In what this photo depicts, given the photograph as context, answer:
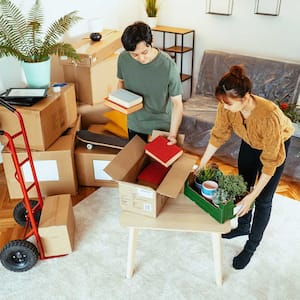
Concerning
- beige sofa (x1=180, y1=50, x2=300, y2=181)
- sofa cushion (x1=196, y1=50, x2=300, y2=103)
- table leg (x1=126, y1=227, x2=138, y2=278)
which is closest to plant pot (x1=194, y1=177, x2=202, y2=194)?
table leg (x1=126, y1=227, x2=138, y2=278)

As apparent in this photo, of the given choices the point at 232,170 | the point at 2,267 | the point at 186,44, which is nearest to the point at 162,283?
the point at 2,267

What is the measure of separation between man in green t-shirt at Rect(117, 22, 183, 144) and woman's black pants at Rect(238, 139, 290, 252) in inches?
15.1

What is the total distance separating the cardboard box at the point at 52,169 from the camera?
2.55 m

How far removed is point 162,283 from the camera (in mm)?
2033

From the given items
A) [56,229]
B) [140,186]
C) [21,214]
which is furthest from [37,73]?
[140,186]

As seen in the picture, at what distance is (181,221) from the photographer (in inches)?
70.9

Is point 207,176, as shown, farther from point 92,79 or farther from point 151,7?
point 151,7

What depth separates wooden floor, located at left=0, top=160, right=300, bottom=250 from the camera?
2.39 meters

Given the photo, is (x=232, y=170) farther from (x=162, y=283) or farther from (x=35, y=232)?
(x=35, y=232)

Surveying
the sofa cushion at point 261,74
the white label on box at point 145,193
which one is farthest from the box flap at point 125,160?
the sofa cushion at point 261,74

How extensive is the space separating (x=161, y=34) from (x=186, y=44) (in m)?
0.31

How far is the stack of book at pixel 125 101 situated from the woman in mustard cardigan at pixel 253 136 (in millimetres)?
458

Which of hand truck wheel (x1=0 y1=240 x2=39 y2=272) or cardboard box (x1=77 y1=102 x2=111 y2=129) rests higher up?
cardboard box (x1=77 y1=102 x2=111 y2=129)

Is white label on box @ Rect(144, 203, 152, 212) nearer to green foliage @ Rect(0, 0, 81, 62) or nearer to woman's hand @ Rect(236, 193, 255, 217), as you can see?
woman's hand @ Rect(236, 193, 255, 217)
